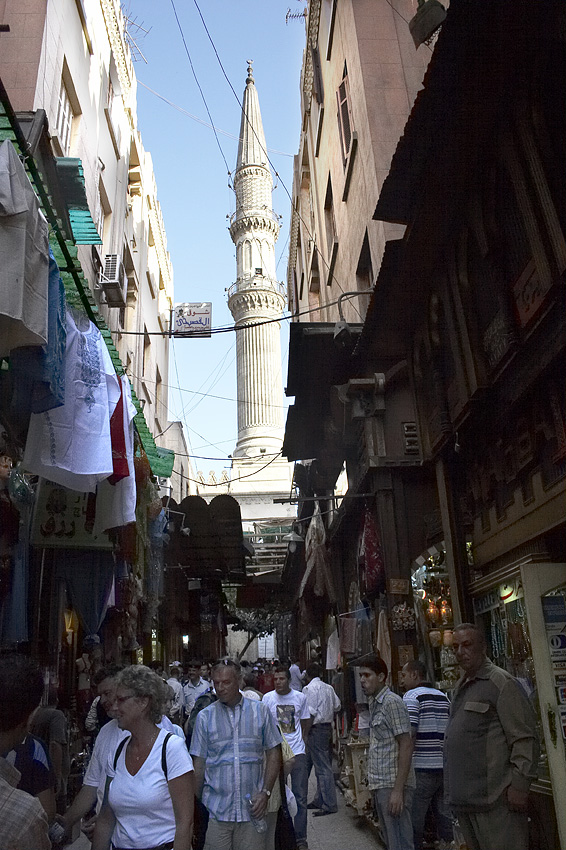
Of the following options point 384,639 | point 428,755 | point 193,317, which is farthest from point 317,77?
point 428,755

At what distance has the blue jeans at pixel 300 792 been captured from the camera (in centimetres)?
645

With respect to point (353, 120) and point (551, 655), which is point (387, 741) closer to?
point (551, 655)

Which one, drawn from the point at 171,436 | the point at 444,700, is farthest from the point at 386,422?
the point at 171,436

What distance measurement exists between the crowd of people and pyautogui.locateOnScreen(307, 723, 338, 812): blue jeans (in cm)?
266

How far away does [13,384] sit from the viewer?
5.09 m

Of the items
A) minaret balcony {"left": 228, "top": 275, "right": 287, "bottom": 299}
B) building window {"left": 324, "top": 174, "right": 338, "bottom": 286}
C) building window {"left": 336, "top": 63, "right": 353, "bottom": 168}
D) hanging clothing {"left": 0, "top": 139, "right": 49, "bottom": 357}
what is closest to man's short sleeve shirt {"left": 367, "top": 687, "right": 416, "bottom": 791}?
hanging clothing {"left": 0, "top": 139, "right": 49, "bottom": 357}

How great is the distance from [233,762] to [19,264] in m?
3.26

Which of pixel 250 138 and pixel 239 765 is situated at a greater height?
pixel 250 138

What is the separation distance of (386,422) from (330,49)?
352 inches

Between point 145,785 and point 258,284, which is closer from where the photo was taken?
point 145,785

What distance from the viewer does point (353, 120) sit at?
457 inches

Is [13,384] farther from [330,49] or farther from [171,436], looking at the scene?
[171,436]

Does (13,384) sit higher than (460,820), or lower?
higher

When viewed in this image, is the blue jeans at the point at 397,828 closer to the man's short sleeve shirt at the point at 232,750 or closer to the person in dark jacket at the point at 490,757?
the person in dark jacket at the point at 490,757
